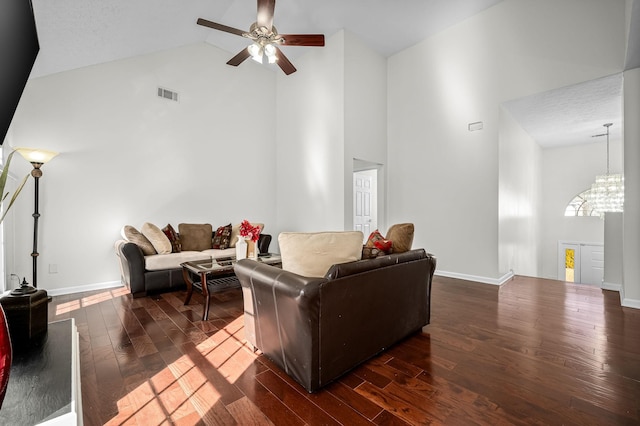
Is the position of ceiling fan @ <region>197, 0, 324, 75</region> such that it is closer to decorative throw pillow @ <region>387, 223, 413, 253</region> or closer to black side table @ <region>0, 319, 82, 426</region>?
decorative throw pillow @ <region>387, 223, 413, 253</region>

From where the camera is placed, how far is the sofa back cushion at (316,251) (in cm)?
185

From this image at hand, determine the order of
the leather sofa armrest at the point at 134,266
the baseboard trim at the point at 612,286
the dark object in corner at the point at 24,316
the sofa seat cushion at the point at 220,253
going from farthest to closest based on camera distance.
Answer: the sofa seat cushion at the point at 220,253, the baseboard trim at the point at 612,286, the leather sofa armrest at the point at 134,266, the dark object in corner at the point at 24,316

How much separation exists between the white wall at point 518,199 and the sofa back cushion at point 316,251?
346 cm

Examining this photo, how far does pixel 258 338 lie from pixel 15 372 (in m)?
1.23

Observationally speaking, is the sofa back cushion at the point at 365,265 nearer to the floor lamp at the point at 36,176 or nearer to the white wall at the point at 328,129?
the white wall at the point at 328,129

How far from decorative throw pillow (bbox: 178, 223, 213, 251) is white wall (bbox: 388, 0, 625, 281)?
11.2 ft

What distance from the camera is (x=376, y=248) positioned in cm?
227

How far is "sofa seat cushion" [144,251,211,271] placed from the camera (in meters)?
3.58

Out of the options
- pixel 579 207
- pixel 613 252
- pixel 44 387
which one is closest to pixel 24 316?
pixel 44 387

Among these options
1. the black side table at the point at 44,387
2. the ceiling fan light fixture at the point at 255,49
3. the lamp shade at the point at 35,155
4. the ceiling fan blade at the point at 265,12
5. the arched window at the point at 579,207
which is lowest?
the black side table at the point at 44,387

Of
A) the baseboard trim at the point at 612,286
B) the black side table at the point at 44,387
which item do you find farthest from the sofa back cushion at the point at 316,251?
the baseboard trim at the point at 612,286

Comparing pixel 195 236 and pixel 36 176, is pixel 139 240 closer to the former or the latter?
pixel 195 236

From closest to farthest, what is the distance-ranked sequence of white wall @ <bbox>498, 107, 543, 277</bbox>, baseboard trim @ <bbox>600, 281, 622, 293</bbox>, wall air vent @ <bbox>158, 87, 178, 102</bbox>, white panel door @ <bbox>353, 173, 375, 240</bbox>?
1. baseboard trim @ <bbox>600, 281, 622, 293</bbox>
2. white wall @ <bbox>498, 107, 543, 277</bbox>
3. wall air vent @ <bbox>158, 87, 178, 102</bbox>
4. white panel door @ <bbox>353, 173, 375, 240</bbox>

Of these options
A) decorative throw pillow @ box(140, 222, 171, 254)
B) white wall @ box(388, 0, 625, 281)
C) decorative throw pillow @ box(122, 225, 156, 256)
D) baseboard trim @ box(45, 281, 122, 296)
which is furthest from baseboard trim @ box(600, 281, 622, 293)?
baseboard trim @ box(45, 281, 122, 296)
